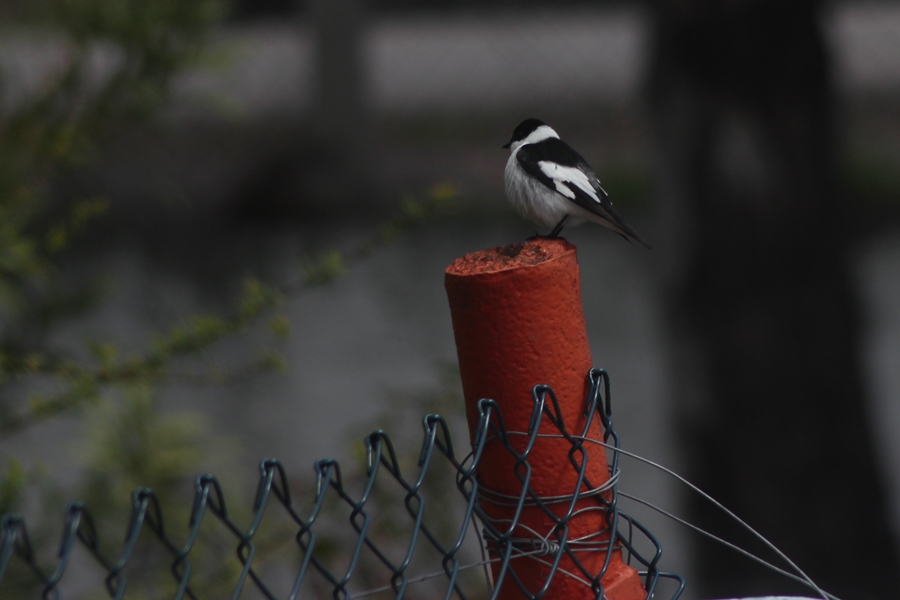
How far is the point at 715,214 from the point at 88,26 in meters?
2.23

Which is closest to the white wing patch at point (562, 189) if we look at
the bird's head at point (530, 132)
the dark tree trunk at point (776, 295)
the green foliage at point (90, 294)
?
the bird's head at point (530, 132)

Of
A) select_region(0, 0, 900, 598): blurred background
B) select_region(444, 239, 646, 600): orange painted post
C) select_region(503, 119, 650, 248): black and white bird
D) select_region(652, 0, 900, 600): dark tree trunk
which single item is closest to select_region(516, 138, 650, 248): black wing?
select_region(503, 119, 650, 248): black and white bird

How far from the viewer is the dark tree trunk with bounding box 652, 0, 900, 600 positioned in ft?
11.1

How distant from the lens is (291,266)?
4805 mm

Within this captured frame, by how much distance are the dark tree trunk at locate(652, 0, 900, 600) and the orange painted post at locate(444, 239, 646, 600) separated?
219cm

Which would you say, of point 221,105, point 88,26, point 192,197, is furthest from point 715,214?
point 192,197

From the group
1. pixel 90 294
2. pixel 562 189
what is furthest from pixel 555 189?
pixel 90 294

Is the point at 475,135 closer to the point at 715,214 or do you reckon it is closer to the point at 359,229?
the point at 359,229

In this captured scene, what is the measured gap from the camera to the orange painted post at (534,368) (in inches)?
52.1

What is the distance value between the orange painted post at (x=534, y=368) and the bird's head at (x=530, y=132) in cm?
53

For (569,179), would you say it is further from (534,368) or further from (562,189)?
(534,368)

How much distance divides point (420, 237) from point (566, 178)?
128 inches

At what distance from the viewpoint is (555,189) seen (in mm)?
Answer: 1672

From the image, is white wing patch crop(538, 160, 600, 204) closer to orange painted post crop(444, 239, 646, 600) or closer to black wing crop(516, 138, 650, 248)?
black wing crop(516, 138, 650, 248)
